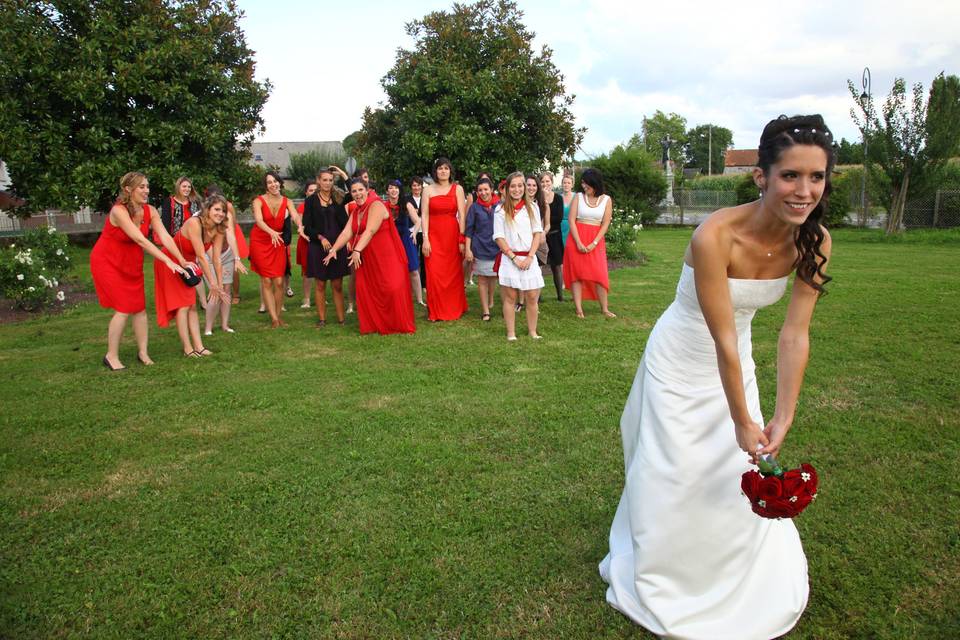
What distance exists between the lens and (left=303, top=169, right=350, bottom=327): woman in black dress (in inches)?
383

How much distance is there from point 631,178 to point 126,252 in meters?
25.1


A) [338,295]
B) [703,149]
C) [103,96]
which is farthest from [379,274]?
[703,149]

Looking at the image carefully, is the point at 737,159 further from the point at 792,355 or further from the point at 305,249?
the point at 792,355

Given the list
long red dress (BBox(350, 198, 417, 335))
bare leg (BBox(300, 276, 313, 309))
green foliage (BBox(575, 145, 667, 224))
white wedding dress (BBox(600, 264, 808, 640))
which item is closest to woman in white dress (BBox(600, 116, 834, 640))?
white wedding dress (BBox(600, 264, 808, 640))

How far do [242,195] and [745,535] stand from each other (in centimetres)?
2224

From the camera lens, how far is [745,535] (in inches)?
116

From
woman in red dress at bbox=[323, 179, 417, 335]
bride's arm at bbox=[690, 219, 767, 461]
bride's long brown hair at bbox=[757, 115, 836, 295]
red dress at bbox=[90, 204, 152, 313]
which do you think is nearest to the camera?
bride's long brown hair at bbox=[757, 115, 836, 295]

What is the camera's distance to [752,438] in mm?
2719

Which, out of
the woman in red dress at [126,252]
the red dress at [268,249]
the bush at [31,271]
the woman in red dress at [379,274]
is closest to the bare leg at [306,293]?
the red dress at [268,249]

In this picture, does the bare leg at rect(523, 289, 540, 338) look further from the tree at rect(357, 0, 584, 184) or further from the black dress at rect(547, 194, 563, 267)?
the tree at rect(357, 0, 584, 184)

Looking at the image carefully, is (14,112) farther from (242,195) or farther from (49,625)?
(49,625)

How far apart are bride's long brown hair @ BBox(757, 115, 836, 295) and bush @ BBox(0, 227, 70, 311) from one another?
11342 mm

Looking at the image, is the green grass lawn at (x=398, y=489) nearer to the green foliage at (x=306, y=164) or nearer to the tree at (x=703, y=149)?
the green foliage at (x=306, y=164)

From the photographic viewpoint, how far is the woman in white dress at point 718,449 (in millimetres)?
2701
